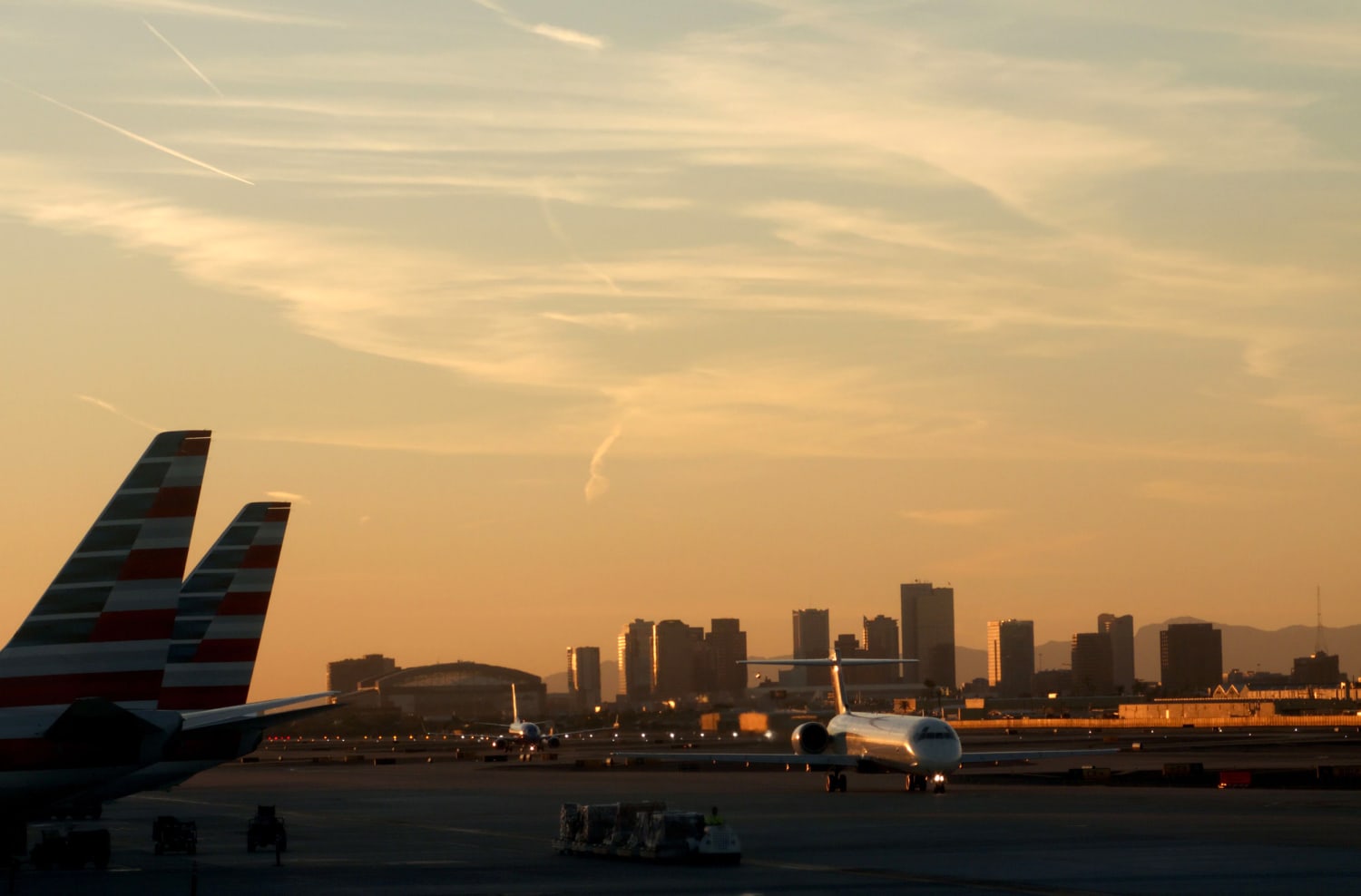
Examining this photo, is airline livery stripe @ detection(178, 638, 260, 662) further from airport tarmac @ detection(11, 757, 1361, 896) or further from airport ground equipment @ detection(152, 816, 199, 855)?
airport ground equipment @ detection(152, 816, 199, 855)

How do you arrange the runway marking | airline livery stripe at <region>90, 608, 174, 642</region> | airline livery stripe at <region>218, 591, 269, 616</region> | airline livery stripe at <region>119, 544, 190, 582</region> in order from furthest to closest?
1. airline livery stripe at <region>218, 591, 269, 616</region>
2. the runway marking
3. airline livery stripe at <region>119, 544, 190, 582</region>
4. airline livery stripe at <region>90, 608, 174, 642</region>

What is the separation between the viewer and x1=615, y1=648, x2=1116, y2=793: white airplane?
72.1 meters

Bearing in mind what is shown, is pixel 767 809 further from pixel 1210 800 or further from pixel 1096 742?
pixel 1096 742

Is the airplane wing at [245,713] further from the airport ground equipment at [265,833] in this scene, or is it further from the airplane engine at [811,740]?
the airplane engine at [811,740]

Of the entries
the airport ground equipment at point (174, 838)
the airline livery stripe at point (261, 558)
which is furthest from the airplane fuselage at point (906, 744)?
the airline livery stripe at point (261, 558)

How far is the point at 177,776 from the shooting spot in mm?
39344

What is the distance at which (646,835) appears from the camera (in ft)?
146

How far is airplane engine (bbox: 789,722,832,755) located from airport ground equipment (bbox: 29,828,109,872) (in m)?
43.0

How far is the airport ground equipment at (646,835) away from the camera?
43156 mm

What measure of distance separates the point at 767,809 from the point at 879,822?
9.64 metres

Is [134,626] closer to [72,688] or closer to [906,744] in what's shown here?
[72,688]

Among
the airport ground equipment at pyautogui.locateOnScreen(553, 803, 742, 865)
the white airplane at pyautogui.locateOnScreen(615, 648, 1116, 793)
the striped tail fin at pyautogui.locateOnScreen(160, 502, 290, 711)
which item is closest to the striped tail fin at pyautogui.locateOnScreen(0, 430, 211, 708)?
the striped tail fin at pyautogui.locateOnScreen(160, 502, 290, 711)

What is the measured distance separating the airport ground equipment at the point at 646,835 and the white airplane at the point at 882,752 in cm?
2001

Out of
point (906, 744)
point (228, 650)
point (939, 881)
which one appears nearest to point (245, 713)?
point (228, 650)
